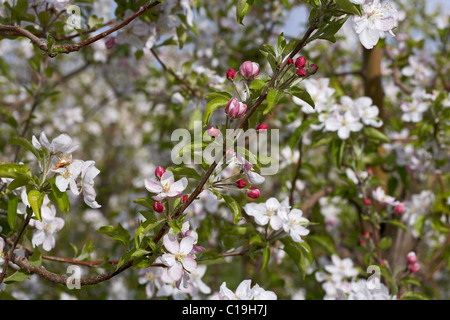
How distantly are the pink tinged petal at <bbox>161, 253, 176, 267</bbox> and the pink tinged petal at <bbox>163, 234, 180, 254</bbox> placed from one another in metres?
0.01

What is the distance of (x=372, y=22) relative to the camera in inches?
40.4

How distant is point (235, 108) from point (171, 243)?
375 mm

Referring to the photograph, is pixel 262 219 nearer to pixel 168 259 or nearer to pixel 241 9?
pixel 168 259

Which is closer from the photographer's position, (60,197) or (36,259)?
(60,197)

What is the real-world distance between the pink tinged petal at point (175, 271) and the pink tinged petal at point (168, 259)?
0.4 inches

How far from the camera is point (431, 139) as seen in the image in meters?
2.02

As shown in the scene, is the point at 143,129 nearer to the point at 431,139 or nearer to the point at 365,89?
the point at 365,89

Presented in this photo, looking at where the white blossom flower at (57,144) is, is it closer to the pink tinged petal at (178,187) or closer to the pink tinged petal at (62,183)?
the pink tinged petal at (62,183)

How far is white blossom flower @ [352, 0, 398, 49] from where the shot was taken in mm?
1012

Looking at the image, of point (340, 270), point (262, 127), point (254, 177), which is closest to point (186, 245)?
point (254, 177)

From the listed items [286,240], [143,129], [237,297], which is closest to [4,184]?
[237,297]

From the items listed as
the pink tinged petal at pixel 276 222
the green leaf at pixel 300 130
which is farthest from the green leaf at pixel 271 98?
the green leaf at pixel 300 130

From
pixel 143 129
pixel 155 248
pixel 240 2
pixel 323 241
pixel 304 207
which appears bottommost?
pixel 155 248
